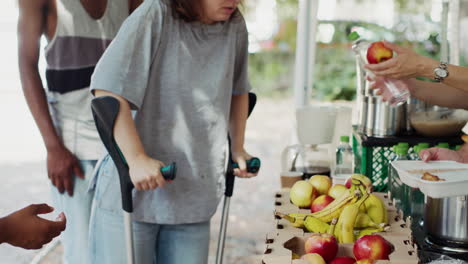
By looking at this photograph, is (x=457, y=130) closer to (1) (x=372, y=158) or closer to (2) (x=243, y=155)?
(1) (x=372, y=158)

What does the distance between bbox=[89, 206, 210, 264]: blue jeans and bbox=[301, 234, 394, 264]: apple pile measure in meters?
0.52

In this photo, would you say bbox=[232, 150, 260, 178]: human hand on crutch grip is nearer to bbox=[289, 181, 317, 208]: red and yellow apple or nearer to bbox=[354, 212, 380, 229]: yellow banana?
bbox=[289, 181, 317, 208]: red and yellow apple

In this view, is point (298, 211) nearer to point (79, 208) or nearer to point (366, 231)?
point (366, 231)

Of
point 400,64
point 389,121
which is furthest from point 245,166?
point 389,121

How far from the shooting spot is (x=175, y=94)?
175cm

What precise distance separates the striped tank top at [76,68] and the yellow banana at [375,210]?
3.50ft

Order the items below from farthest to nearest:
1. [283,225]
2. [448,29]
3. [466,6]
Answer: [466,6]
[448,29]
[283,225]

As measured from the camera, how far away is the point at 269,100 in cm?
1122

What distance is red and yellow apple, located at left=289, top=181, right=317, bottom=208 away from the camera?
1.94 meters

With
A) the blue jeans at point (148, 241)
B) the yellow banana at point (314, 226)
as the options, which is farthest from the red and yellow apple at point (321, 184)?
the blue jeans at point (148, 241)

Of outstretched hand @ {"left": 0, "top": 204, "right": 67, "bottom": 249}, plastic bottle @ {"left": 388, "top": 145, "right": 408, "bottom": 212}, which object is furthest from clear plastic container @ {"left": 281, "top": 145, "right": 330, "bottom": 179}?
outstretched hand @ {"left": 0, "top": 204, "right": 67, "bottom": 249}

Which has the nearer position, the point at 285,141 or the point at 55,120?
the point at 55,120

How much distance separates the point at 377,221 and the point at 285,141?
6.26 m

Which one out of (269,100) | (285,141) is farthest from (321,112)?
(269,100)
